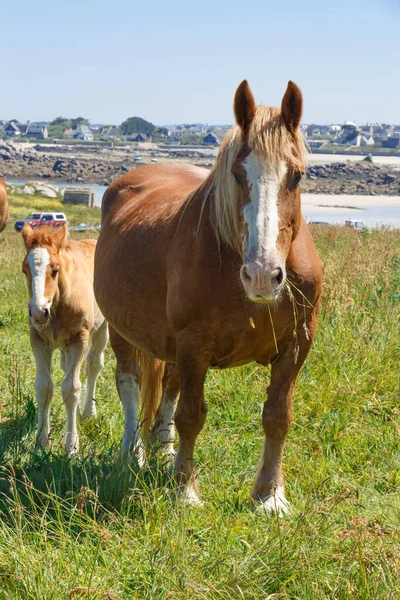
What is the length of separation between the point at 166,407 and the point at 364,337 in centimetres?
186

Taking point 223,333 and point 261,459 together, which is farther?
point 261,459

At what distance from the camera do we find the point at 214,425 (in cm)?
544

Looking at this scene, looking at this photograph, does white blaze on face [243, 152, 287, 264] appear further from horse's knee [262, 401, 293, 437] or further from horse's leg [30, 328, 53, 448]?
horse's leg [30, 328, 53, 448]

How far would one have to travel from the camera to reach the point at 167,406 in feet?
17.5

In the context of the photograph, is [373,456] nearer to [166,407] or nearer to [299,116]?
[166,407]

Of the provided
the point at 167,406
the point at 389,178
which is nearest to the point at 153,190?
the point at 167,406

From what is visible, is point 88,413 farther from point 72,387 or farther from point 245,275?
point 245,275

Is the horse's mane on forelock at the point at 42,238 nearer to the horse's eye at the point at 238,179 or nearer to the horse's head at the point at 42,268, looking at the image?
the horse's head at the point at 42,268

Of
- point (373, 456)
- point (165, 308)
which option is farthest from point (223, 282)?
point (373, 456)

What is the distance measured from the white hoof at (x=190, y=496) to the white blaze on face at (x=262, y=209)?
1.37 metres

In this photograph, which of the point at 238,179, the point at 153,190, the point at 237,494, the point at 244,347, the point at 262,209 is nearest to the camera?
the point at 262,209

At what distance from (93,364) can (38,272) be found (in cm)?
137

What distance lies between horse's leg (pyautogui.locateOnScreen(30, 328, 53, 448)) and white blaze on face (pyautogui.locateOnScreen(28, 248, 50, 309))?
20.7 inches

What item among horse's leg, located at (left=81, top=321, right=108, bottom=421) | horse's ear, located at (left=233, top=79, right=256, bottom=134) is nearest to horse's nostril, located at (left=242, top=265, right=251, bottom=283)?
horse's ear, located at (left=233, top=79, right=256, bottom=134)
